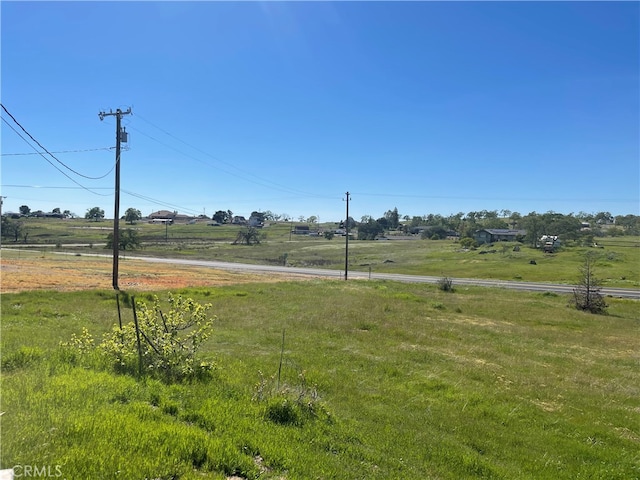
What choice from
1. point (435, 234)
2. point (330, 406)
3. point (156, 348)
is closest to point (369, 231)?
point (435, 234)

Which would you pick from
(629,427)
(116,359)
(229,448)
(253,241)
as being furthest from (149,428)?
(253,241)

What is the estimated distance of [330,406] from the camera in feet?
25.8

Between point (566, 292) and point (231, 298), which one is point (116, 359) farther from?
point (566, 292)

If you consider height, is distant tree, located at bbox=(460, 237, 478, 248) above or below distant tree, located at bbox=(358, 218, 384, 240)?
below

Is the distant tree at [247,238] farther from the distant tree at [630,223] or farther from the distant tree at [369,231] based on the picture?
the distant tree at [630,223]

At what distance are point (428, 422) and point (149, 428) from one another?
5.34m

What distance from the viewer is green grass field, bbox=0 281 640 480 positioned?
4457mm

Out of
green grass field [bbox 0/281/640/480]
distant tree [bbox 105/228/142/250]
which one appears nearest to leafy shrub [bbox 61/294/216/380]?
green grass field [bbox 0/281/640/480]

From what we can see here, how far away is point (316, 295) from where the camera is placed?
2911 cm

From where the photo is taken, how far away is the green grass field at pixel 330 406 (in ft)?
14.6

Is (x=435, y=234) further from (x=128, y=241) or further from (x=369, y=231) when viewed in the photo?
(x=128, y=241)

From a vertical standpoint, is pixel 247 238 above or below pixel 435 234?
below

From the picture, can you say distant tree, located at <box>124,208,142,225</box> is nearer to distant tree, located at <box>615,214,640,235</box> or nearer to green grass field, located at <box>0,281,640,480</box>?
green grass field, located at <box>0,281,640,480</box>

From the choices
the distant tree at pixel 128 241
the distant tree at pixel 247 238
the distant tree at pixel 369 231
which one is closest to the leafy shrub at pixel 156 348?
the distant tree at pixel 128 241
